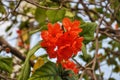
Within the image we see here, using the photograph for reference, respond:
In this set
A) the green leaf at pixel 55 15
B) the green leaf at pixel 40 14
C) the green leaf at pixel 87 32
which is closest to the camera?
the green leaf at pixel 87 32

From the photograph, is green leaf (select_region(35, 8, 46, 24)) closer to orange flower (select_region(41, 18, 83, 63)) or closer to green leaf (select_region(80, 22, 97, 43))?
green leaf (select_region(80, 22, 97, 43))

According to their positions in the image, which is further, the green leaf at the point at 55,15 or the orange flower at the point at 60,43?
the green leaf at the point at 55,15

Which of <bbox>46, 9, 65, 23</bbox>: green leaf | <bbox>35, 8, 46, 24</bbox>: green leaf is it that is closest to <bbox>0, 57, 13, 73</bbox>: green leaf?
<bbox>46, 9, 65, 23</bbox>: green leaf

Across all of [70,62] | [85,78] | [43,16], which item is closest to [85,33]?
[70,62]

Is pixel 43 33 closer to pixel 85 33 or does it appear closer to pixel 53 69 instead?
pixel 53 69

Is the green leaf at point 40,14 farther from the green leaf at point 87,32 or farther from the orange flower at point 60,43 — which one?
the orange flower at point 60,43

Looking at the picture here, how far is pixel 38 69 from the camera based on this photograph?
1.40 meters

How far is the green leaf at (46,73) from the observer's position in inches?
54.5

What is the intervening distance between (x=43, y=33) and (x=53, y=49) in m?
0.07

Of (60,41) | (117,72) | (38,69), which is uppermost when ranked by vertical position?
(60,41)

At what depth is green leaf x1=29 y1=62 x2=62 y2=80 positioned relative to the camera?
1384mm

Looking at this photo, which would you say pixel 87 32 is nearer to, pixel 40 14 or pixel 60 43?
pixel 60 43

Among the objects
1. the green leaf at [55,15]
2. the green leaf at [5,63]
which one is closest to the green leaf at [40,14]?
the green leaf at [55,15]

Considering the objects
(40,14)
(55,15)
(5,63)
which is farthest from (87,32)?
(40,14)
